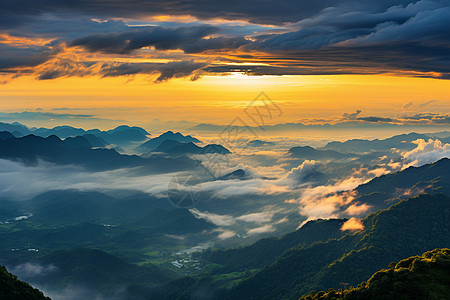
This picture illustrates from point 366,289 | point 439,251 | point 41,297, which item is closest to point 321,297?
point 366,289

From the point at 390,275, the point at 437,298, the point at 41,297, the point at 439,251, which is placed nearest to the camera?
the point at 437,298

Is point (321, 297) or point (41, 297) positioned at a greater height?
point (321, 297)

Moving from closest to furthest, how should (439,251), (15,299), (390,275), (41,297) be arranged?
(390,275) → (439,251) → (15,299) → (41,297)

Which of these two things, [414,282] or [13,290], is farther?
[13,290]

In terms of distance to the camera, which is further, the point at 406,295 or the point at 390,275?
the point at 390,275

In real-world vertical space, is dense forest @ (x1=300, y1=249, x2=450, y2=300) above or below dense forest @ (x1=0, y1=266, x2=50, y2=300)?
above

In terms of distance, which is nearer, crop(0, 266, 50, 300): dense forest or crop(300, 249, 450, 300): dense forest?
crop(300, 249, 450, 300): dense forest

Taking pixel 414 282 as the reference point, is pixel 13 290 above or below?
below

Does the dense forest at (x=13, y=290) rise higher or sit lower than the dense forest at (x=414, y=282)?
lower

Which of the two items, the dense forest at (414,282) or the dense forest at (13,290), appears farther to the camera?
the dense forest at (13,290)

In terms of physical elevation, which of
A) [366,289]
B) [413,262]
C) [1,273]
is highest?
[413,262]

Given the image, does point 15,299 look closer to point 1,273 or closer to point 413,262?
point 1,273
